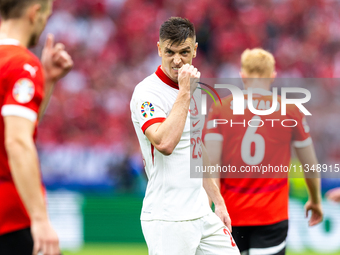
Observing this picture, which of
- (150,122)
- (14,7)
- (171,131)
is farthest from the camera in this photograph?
(150,122)

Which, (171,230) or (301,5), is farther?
(301,5)

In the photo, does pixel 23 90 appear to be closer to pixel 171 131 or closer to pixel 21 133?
pixel 21 133

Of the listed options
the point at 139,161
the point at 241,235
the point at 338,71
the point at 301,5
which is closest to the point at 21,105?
the point at 241,235

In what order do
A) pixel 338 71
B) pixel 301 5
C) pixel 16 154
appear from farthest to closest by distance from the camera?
pixel 301 5 < pixel 338 71 < pixel 16 154

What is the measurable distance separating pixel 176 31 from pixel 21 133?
5.52 ft

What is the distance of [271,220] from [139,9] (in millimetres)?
10840

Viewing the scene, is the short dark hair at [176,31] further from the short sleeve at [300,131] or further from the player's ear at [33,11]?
the short sleeve at [300,131]

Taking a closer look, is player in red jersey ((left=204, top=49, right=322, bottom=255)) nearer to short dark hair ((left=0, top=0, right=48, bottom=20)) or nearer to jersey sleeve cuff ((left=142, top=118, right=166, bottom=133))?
jersey sleeve cuff ((left=142, top=118, right=166, bottom=133))

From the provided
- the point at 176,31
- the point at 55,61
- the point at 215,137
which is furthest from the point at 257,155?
the point at 55,61

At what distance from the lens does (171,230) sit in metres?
3.53

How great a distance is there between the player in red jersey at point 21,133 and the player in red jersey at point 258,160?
2.40 m

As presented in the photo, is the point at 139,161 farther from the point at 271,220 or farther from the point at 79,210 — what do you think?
the point at 271,220

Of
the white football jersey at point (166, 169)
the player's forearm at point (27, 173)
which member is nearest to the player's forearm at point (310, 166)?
the white football jersey at point (166, 169)

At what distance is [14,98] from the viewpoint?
94.7 inches
